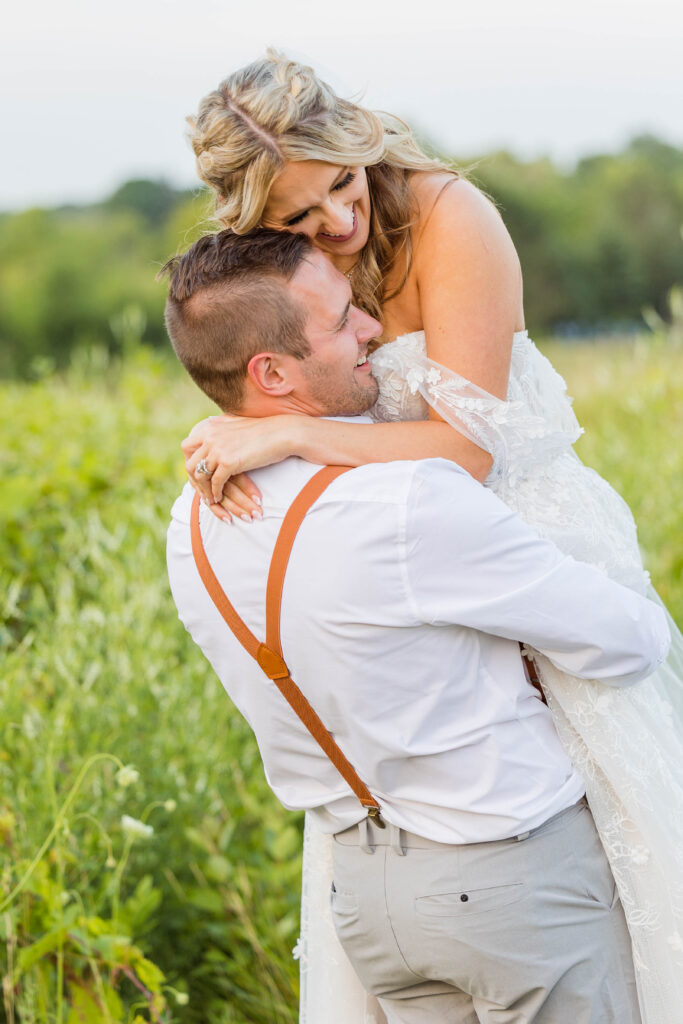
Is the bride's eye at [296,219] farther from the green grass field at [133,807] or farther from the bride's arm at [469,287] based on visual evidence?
the green grass field at [133,807]

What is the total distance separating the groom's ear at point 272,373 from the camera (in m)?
1.89

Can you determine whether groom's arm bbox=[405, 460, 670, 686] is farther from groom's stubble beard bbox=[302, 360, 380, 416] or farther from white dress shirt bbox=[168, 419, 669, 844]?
groom's stubble beard bbox=[302, 360, 380, 416]

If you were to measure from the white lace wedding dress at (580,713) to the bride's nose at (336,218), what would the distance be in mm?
274

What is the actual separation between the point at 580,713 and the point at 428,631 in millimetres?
386

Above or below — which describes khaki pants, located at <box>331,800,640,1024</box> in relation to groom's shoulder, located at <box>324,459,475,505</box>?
below

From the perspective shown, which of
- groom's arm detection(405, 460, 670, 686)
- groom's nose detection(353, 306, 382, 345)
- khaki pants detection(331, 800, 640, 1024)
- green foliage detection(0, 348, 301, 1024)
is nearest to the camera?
groom's arm detection(405, 460, 670, 686)

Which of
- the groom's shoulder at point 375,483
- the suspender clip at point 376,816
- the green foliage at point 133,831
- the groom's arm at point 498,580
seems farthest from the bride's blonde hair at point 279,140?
the green foliage at point 133,831

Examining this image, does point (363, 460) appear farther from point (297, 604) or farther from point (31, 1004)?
point (31, 1004)

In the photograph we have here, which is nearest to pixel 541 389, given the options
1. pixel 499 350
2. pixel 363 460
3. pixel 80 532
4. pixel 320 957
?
pixel 499 350

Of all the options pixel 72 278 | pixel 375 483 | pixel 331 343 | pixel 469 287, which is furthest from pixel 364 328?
pixel 72 278

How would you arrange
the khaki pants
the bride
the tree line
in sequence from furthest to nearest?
the tree line
the bride
the khaki pants

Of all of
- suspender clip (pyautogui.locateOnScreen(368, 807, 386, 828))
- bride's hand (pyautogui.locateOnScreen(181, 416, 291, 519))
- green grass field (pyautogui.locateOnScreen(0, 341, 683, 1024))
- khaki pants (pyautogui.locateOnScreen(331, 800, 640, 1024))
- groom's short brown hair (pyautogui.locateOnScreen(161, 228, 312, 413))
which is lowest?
green grass field (pyautogui.locateOnScreen(0, 341, 683, 1024))

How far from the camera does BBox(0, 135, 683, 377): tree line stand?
37781 mm

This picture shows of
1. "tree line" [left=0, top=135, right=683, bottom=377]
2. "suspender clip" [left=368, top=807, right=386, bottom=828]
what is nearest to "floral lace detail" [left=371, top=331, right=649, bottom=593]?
"suspender clip" [left=368, top=807, right=386, bottom=828]
